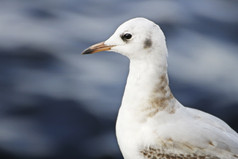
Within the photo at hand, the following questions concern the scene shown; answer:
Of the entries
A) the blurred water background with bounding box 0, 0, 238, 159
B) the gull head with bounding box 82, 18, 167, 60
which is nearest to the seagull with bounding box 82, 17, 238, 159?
the gull head with bounding box 82, 18, 167, 60

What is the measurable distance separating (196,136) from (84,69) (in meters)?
2.67

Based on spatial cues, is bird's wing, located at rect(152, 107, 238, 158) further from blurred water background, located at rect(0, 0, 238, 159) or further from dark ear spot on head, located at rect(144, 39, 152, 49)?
blurred water background, located at rect(0, 0, 238, 159)

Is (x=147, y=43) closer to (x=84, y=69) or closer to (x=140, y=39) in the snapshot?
(x=140, y=39)

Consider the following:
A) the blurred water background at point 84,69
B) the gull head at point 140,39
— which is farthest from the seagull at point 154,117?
the blurred water background at point 84,69

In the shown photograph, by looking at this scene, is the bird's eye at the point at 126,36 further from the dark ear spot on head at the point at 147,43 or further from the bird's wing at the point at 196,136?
the bird's wing at the point at 196,136

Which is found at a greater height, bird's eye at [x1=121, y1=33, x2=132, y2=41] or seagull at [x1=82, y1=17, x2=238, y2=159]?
bird's eye at [x1=121, y1=33, x2=132, y2=41]

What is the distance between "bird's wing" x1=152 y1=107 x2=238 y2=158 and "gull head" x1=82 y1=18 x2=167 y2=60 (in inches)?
18.3

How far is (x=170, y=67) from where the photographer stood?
6.19 metres

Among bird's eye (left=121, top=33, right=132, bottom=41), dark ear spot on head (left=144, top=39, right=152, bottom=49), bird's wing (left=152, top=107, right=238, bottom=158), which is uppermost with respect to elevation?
bird's eye (left=121, top=33, right=132, bottom=41)

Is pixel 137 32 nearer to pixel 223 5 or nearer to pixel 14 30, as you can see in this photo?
pixel 14 30

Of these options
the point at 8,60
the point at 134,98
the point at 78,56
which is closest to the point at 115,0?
the point at 78,56

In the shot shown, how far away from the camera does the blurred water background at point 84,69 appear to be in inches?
207

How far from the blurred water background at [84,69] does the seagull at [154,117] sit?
1405mm

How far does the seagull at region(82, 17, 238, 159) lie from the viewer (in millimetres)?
3510
